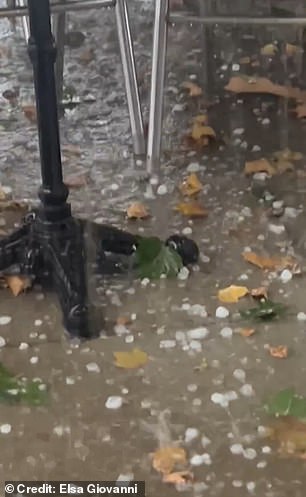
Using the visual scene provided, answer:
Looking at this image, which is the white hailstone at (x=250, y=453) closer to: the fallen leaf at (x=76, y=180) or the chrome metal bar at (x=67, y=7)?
the fallen leaf at (x=76, y=180)

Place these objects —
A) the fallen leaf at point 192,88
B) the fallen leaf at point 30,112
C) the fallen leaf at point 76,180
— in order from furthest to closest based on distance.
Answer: the fallen leaf at point 192,88 → the fallen leaf at point 30,112 → the fallen leaf at point 76,180

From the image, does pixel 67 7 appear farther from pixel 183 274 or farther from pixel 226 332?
pixel 226 332

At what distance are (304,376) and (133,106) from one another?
0.83 meters

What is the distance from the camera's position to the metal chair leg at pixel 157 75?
1.97 meters

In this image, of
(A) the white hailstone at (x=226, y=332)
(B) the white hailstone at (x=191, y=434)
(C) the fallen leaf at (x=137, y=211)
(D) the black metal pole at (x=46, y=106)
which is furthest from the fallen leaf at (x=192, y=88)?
(B) the white hailstone at (x=191, y=434)

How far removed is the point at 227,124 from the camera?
89.1 inches

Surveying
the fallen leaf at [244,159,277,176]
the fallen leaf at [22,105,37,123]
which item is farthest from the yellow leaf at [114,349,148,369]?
the fallen leaf at [22,105,37,123]

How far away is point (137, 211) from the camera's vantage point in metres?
1.89

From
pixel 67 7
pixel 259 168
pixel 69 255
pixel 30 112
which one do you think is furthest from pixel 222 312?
pixel 30 112

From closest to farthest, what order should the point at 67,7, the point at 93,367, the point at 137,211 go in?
the point at 93,367 → the point at 137,211 → the point at 67,7

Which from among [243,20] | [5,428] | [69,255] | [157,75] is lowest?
[5,428]

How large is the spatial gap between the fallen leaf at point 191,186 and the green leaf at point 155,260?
26 centimetres

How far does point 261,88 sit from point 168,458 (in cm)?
134

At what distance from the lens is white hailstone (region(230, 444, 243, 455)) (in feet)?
4.28
